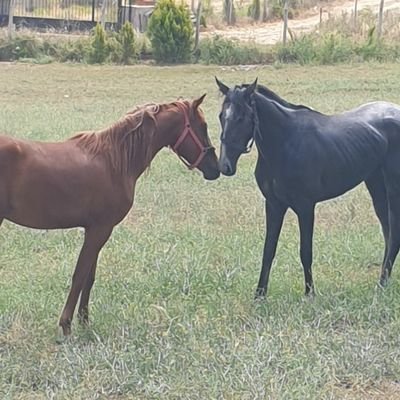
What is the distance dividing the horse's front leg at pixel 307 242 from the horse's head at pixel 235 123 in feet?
1.93

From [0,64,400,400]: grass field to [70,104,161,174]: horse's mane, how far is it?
0.94 meters

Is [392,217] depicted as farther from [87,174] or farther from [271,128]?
[87,174]

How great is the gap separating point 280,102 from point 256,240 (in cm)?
170

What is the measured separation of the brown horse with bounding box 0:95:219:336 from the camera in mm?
4977

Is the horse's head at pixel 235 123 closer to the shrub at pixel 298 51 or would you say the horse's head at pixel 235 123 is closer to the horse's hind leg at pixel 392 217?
the horse's hind leg at pixel 392 217

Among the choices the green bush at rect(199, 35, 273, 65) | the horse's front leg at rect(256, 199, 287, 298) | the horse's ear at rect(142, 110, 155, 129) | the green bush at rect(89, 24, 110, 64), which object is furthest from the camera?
the green bush at rect(89, 24, 110, 64)

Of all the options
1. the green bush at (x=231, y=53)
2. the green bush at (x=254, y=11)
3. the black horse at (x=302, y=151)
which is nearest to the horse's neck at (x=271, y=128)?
the black horse at (x=302, y=151)

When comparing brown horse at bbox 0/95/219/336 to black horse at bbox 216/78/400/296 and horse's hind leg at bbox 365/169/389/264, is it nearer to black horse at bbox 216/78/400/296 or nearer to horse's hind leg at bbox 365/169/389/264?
black horse at bbox 216/78/400/296

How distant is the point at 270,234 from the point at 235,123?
0.84 metres

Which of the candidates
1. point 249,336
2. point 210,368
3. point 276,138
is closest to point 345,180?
point 276,138

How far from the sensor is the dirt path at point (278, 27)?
27.5 metres

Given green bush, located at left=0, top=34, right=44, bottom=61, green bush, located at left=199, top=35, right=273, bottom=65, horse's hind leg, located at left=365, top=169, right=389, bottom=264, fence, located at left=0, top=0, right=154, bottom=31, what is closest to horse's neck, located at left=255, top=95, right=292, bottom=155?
horse's hind leg, located at left=365, top=169, right=389, bottom=264

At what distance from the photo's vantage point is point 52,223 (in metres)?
5.09

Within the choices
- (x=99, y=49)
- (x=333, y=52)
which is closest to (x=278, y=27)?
(x=333, y=52)
